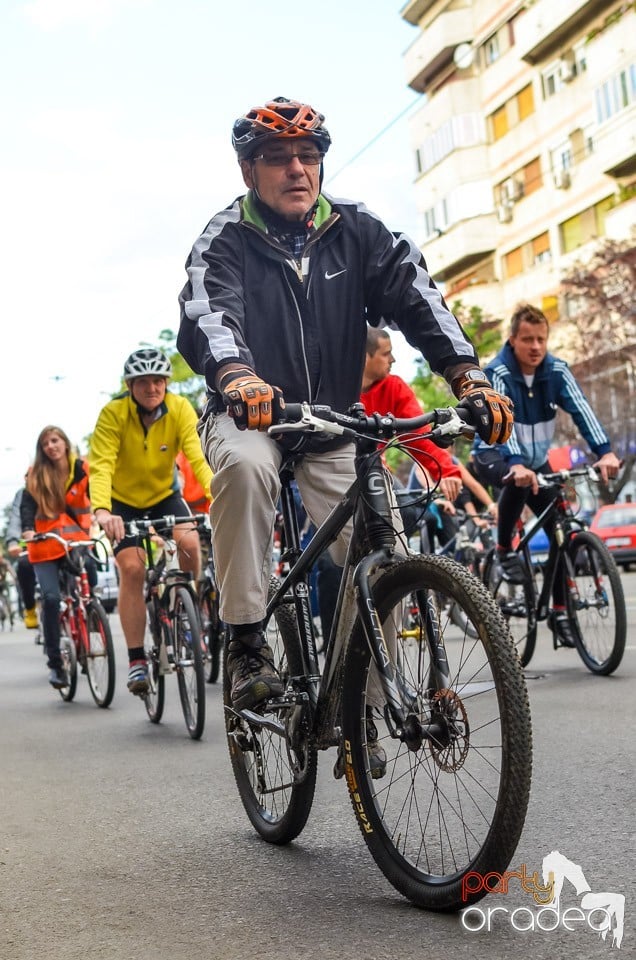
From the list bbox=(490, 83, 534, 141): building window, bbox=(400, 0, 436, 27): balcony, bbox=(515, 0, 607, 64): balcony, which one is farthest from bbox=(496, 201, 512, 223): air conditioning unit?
bbox=(400, 0, 436, 27): balcony

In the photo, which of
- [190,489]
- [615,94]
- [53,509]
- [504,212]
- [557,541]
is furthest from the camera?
[504,212]

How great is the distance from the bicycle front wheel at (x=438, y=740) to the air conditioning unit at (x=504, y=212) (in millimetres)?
50199

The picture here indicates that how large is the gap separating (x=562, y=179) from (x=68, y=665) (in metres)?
40.7

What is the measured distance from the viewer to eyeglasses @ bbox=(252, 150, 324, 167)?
4.44 meters

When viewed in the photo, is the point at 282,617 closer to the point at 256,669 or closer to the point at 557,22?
the point at 256,669

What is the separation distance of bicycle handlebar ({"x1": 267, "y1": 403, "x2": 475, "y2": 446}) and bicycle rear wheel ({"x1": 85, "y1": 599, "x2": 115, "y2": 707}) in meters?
5.30

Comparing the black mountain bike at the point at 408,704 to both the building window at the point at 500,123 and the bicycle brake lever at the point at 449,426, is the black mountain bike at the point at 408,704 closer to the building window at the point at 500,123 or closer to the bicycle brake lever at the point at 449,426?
the bicycle brake lever at the point at 449,426

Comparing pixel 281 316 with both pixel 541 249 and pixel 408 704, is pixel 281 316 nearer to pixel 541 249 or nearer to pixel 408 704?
pixel 408 704

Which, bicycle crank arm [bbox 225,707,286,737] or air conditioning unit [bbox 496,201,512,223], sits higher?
air conditioning unit [bbox 496,201,512,223]

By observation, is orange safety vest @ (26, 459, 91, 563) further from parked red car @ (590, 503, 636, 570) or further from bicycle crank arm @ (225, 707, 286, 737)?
parked red car @ (590, 503, 636, 570)

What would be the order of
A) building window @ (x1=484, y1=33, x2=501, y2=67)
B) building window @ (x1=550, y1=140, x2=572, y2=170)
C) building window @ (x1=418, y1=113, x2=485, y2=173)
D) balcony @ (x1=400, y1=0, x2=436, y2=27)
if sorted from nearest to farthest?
1. building window @ (x1=550, y1=140, x2=572, y2=170)
2. building window @ (x1=484, y1=33, x2=501, y2=67)
3. building window @ (x1=418, y1=113, x2=485, y2=173)
4. balcony @ (x1=400, y1=0, x2=436, y2=27)

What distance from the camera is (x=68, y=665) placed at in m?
9.83

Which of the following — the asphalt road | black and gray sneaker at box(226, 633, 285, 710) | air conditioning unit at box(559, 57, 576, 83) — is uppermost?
air conditioning unit at box(559, 57, 576, 83)

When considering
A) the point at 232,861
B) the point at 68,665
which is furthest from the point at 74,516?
the point at 232,861
